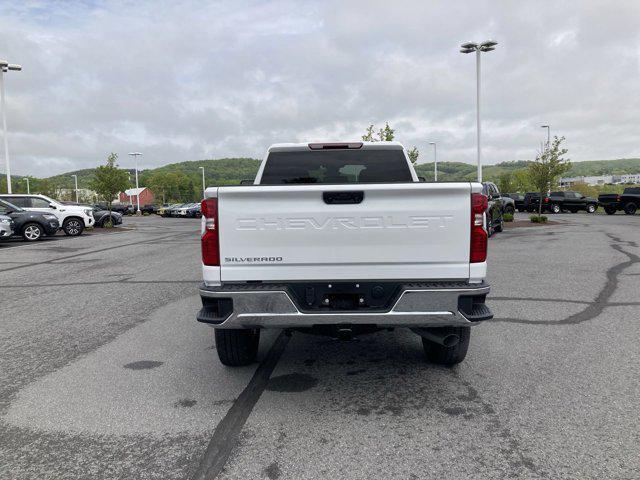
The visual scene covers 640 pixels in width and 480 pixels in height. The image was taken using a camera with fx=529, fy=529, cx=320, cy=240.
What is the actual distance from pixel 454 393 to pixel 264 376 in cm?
156

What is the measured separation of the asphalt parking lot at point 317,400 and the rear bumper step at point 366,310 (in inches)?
24.6

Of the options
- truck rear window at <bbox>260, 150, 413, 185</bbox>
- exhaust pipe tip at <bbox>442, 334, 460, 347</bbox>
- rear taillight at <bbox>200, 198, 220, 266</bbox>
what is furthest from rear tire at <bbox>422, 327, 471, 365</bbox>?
rear taillight at <bbox>200, 198, 220, 266</bbox>

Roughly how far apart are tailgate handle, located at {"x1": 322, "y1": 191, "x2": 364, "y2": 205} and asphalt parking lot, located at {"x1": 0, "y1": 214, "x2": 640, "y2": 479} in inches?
57.9

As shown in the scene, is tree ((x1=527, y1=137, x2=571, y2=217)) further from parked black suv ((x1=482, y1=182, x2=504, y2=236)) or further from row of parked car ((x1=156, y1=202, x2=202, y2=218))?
row of parked car ((x1=156, y1=202, x2=202, y2=218))

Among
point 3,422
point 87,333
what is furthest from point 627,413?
point 87,333

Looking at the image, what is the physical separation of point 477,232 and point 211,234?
6.16ft

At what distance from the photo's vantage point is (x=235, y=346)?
14.8ft

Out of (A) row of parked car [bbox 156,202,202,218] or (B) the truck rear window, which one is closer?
(B) the truck rear window

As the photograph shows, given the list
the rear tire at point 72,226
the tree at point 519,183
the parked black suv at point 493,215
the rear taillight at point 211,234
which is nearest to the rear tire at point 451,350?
the rear taillight at point 211,234

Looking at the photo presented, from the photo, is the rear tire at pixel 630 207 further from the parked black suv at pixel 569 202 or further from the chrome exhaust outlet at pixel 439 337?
the chrome exhaust outlet at pixel 439 337

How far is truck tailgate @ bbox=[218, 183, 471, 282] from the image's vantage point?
12.1 feet

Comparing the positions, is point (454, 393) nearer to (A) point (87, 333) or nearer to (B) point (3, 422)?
(B) point (3, 422)

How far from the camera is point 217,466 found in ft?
9.73

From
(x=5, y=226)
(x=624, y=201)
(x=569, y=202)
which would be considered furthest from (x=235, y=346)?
(x=569, y=202)
